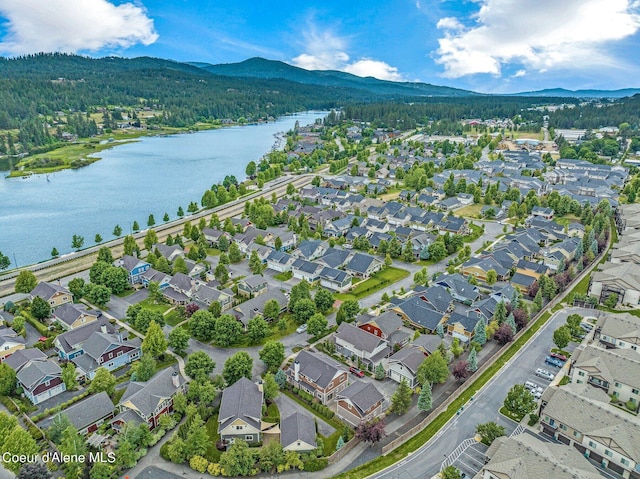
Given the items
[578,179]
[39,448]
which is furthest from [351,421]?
[578,179]

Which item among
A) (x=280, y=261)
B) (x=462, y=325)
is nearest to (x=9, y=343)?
(x=280, y=261)

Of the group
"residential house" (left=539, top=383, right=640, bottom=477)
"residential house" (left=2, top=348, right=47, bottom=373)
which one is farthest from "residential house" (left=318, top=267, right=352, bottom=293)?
"residential house" (left=2, top=348, right=47, bottom=373)

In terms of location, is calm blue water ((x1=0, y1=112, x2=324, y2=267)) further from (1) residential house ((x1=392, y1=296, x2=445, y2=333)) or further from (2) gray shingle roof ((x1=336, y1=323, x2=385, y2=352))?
(1) residential house ((x1=392, y1=296, x2=445, y2=333))

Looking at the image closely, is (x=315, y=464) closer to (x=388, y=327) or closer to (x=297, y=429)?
(x=297, y=429)

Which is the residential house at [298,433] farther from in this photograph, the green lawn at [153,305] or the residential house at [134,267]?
the residential house at [134,267]

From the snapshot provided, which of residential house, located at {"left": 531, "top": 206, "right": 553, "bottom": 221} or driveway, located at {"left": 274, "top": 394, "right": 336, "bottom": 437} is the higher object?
residential house, located at {"left": 531, "top": 206, "right": 553, "bottom": 221}

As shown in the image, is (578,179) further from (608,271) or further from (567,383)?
(567,383)
